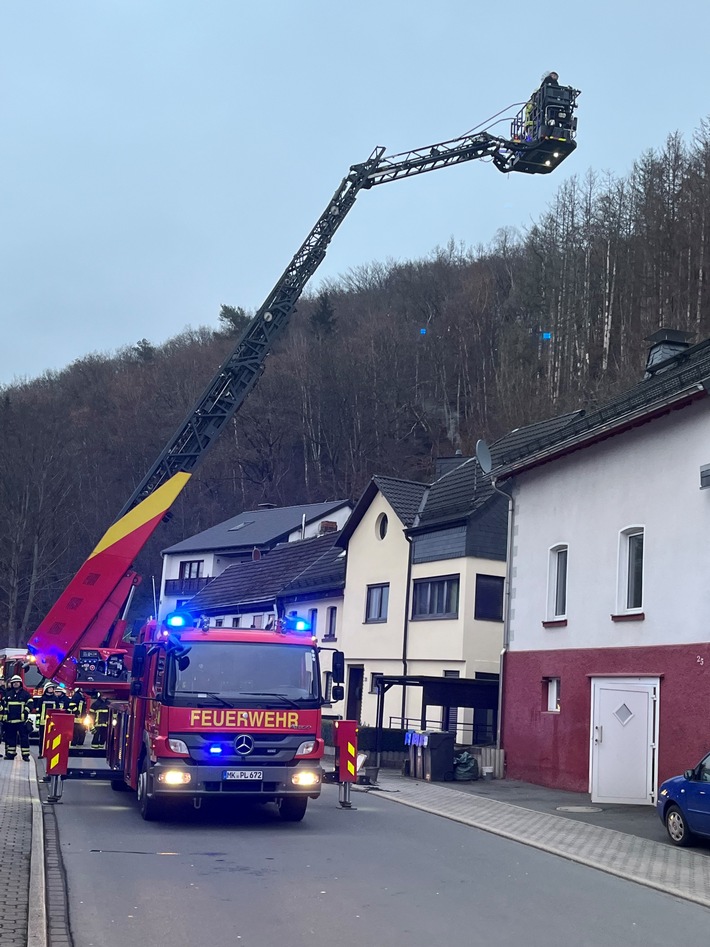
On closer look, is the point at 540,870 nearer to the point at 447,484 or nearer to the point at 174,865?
the point at 174,865

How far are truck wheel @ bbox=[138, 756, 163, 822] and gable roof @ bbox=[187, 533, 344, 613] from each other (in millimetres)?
25368

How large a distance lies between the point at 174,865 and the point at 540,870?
3.78 metres

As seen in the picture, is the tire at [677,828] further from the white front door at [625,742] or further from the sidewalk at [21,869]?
the sidewalk at [21,869]

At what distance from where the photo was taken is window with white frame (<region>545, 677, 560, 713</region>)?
2117 cm

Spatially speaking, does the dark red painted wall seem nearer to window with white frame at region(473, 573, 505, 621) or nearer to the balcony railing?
window with white frame at region(473, 573, 505, 621)

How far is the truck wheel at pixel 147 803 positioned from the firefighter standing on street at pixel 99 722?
226 inches

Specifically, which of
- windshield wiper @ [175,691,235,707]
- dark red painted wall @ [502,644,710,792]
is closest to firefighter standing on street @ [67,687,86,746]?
windshield wiper @ [175,691,235,707]

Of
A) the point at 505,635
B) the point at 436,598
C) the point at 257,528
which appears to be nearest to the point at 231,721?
the point at 505,635

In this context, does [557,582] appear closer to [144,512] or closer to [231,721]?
[144,512]

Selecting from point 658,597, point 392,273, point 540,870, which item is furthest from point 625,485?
point 392,273

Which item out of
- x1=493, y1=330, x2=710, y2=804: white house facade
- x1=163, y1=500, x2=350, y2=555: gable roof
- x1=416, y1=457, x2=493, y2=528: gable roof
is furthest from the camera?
x1=163, y1=500, x2=350, y2=555: gable roof

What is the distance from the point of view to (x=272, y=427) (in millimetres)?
66438

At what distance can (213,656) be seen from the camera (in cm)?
1392

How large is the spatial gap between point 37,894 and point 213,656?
5472 mm
